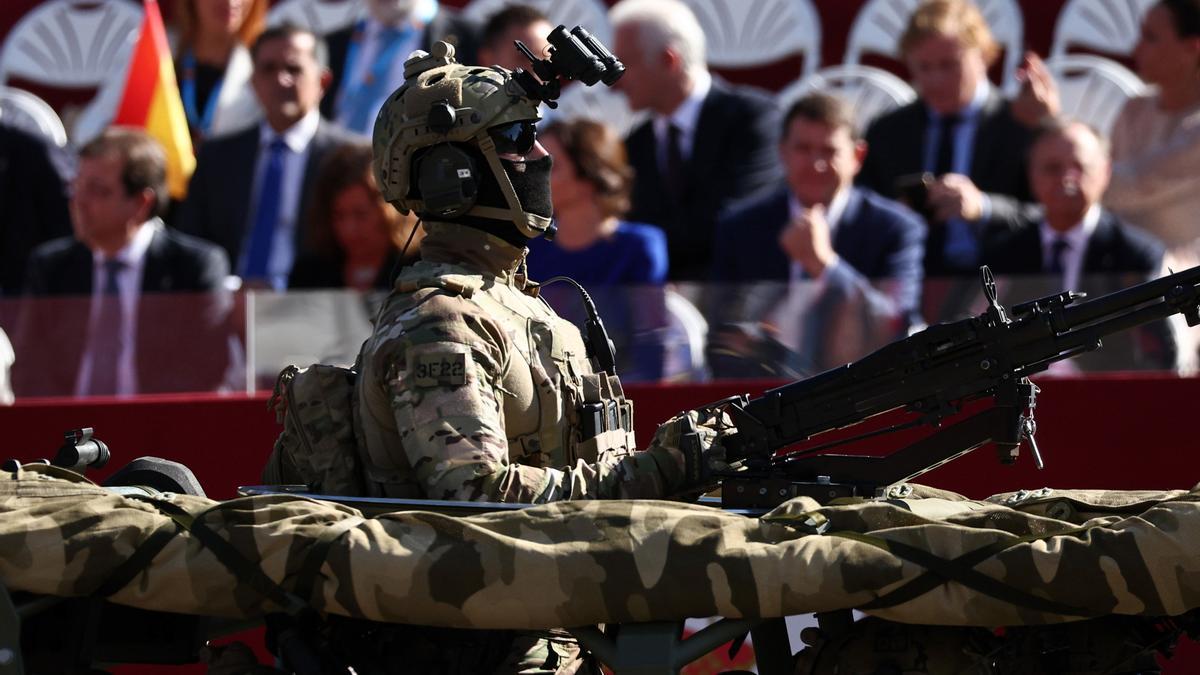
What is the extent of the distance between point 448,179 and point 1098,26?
5.95m

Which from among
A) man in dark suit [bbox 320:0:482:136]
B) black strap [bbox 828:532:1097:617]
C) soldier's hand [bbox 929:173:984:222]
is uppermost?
man in dark suit [bbox 320:0:482:136]

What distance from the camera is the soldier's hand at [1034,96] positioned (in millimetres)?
10065

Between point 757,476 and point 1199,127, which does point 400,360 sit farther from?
point 1199,127

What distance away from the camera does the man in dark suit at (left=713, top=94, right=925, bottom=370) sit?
8.87 meters

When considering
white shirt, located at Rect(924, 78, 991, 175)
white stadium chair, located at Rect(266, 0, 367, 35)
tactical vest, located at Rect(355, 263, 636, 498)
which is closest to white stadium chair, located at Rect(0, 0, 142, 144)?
white stadium chair, located at Rect(266, 0, 367, 35)

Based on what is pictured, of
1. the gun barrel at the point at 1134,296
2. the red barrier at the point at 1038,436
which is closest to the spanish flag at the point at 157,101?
the red barrier at the point at 1038,436

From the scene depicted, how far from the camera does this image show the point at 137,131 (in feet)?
34.4

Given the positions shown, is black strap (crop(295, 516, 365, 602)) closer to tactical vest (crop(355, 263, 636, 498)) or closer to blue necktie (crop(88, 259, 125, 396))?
tactical vest (crop(355, 263, 636, 498))

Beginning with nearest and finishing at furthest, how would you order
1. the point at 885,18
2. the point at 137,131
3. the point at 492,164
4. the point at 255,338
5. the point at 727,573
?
the point at 727,573 < the point at 492,164 < the point at 255,338 < the point at 137,131 < the point at 885,18

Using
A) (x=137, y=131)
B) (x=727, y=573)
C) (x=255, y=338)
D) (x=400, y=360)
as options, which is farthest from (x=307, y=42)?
(x=727, y=573)

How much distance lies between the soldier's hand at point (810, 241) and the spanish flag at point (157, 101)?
11.6ft

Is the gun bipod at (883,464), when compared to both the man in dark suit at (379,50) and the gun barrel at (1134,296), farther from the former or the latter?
the man in dark suit at (379,50)

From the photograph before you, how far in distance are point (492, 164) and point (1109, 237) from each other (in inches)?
162

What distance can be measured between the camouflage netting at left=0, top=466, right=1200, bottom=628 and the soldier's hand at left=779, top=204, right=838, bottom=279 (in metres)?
3.89
